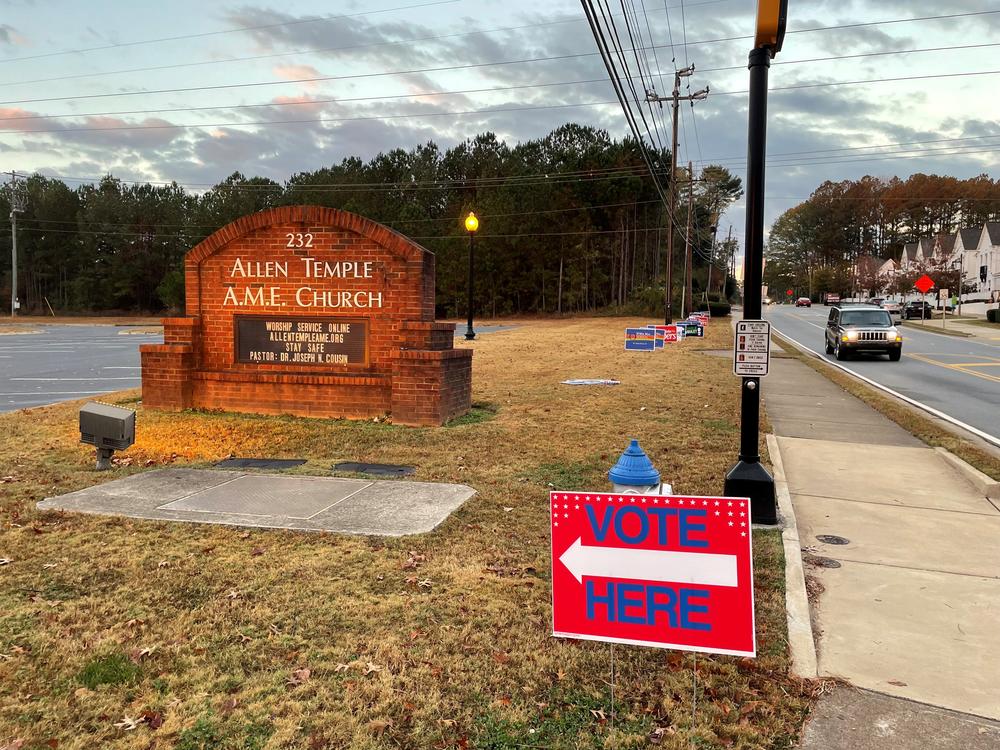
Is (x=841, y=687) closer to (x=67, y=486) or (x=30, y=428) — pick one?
(x=67, y=486)

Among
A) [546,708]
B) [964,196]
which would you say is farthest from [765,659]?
[964,196]

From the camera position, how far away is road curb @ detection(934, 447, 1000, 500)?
6691 mm

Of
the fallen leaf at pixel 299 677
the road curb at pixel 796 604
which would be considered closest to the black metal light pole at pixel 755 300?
the road curb at pixel 796 604

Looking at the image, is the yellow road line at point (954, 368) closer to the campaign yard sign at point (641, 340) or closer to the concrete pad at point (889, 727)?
the campaign yard sign at point (641, 340)

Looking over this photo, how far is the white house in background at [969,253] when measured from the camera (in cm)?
8638

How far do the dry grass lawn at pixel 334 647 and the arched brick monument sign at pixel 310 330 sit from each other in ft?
10.7

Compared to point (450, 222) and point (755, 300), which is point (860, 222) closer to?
point (450, 222)

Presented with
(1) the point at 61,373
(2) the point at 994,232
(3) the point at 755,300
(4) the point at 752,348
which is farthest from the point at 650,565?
(2) the point at 994,232

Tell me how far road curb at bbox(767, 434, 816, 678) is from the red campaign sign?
2.41 feet

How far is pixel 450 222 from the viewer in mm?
66000

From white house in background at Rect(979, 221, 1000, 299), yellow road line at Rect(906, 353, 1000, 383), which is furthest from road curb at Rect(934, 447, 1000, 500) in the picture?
white house in background at Rect(979, 221, 1000, 299)

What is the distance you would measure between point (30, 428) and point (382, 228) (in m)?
5.33

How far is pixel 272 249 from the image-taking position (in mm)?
10000

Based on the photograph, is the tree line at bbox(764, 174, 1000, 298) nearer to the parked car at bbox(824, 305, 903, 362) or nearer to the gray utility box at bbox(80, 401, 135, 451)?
the parked car at bbox(824, 305, 903, 362)
